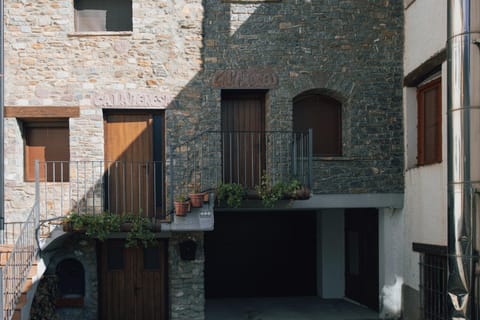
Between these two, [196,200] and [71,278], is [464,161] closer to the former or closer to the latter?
[196,200]

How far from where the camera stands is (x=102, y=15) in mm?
9102

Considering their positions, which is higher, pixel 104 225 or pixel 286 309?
pixel 104 225

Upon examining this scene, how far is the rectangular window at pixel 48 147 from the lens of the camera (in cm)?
908

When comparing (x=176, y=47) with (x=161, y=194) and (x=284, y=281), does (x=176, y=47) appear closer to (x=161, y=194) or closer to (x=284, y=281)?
(x=161, y=194)

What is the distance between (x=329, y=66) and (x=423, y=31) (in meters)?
1.71

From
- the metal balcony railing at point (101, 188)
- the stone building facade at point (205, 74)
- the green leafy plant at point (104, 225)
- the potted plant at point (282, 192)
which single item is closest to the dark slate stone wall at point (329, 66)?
the stone building facade at point (205, 74)

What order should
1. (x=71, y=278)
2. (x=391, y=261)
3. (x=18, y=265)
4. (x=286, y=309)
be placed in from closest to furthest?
(x=18, y=265)
(x=71, y=278)
(x=391, y=261)
(x=286, y=309)

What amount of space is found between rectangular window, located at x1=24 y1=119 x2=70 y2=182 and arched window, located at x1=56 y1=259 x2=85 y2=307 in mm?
1597

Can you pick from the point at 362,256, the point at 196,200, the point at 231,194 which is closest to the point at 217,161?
the point at 231,194

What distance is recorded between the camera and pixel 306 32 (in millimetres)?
9047

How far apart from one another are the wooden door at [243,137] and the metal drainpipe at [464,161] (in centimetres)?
393

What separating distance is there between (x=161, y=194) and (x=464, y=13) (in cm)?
582

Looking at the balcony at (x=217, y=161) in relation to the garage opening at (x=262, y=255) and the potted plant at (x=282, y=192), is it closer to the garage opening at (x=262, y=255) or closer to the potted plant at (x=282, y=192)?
the potted plant at (x=282, y=192)

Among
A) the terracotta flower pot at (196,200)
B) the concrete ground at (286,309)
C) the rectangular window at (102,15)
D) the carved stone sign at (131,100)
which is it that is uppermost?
the rectangular window at (102,15)
